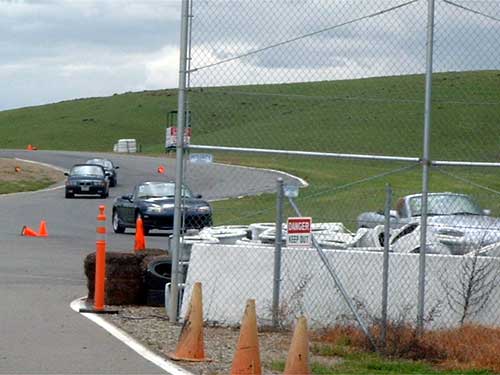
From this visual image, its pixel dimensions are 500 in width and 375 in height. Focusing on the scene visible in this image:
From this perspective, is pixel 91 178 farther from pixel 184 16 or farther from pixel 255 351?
pixel 255 351

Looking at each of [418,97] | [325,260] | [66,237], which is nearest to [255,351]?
[325,260]

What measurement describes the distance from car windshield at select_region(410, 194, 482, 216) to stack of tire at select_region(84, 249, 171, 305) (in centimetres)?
358

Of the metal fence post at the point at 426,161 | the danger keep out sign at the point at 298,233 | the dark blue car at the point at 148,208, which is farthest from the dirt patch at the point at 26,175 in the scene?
the metal fence post at the point at 426,161

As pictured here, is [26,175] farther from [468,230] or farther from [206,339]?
[206,339]

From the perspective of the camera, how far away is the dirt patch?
2016 inches

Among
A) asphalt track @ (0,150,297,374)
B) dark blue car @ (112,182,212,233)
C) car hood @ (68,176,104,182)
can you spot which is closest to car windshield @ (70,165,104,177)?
car hood @ (68,176,104,182)

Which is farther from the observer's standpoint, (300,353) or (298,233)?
(298,233)

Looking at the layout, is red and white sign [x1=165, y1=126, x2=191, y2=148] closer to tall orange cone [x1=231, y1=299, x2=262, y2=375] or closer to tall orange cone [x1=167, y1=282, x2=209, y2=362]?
tall orange cone [x1=167, y1=282, x2=209, y2=362]

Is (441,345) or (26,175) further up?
(26,175)

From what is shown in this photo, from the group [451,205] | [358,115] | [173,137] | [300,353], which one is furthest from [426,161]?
[451,205]

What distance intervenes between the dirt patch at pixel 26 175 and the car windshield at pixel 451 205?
34.6 metres

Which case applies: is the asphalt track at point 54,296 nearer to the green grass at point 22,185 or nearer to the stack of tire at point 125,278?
the stack of tire at point 125,278

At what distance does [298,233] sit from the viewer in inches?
449

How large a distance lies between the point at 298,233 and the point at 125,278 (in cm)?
331
